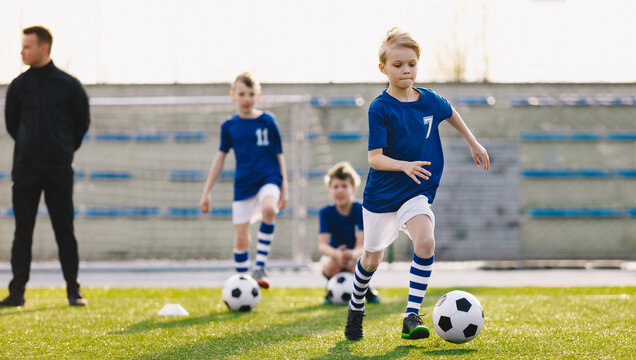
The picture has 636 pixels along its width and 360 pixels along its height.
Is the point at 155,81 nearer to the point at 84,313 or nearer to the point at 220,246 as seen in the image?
the point at 220,246

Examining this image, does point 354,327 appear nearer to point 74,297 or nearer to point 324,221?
point 324,221

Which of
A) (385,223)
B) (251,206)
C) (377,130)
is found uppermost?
(377,130)

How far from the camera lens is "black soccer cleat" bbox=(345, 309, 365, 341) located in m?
4.05

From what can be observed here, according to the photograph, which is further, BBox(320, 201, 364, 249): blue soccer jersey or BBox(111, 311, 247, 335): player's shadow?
BBox(320, 201, 364, 249): blue soccer jersey

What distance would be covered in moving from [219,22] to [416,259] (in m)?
9.14

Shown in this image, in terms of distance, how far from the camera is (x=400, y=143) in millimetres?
4004

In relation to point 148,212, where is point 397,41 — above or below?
above

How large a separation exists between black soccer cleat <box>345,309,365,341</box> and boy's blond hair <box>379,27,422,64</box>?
141cm

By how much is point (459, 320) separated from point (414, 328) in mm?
237

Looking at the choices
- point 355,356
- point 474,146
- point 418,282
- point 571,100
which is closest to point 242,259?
point 418,282

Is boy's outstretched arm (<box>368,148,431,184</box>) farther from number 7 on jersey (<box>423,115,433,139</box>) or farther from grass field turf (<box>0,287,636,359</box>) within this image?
grass field turf (<box>0,287,636,359</box>)

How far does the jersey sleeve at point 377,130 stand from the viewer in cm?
390

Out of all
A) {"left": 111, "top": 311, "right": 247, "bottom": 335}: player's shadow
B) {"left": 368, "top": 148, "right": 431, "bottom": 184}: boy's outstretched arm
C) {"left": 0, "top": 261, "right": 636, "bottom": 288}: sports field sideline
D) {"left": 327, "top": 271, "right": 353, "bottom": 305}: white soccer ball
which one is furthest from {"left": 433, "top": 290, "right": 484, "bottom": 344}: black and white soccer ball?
{"left": 0, "top": 261, "right": 636, "bottom": 288}: sports field sideline

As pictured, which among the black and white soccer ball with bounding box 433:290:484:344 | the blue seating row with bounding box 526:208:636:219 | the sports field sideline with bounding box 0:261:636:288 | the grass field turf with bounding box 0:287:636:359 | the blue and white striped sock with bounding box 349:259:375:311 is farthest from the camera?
the blue seating row with bounding box 526:208:636:219
